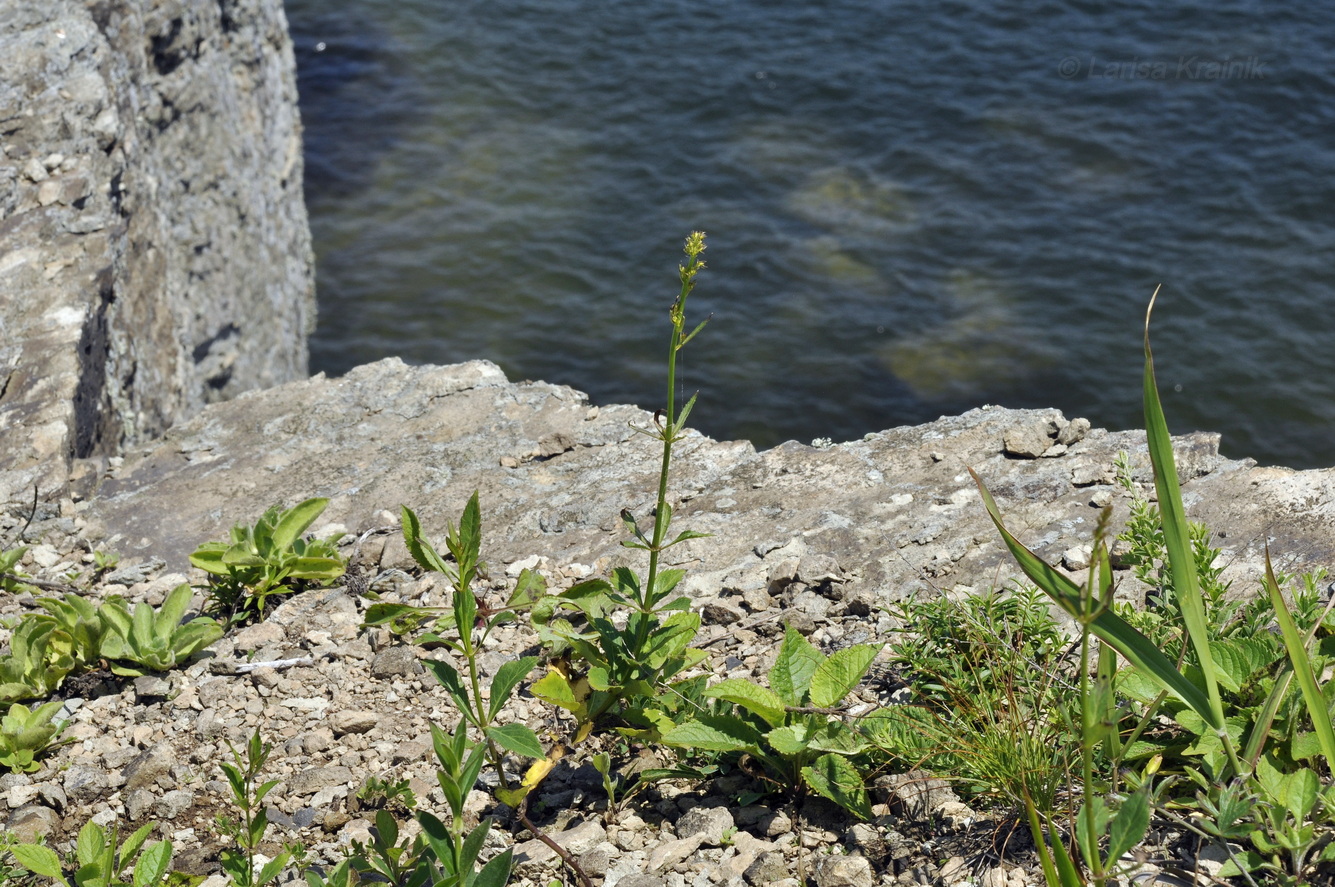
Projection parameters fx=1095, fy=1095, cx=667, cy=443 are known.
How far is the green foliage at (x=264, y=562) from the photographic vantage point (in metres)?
3.79

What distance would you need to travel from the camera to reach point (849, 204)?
14.3 metres

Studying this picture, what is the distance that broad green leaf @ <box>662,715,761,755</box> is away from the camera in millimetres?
2682

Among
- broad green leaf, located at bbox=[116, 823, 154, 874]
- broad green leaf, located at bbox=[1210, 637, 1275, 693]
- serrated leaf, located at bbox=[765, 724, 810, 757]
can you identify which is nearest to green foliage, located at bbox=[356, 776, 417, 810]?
broad green leaf, located at bbox=[116, 823, 154, 874]

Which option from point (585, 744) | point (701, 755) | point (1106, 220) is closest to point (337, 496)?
point (585, 744)

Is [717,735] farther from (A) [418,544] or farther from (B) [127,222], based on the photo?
(B) [127,222]

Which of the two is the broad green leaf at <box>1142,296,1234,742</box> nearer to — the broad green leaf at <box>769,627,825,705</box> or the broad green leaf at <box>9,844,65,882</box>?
the broad green leaf at <box>769,627,825,705</box>

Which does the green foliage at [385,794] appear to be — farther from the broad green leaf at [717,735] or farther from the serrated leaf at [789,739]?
the serrated leaf at [789,739]

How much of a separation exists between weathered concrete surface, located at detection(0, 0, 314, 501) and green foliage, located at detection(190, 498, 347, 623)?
3.79ft

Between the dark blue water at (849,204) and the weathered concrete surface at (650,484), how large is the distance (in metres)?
6.97

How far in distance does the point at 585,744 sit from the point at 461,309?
36.5ft

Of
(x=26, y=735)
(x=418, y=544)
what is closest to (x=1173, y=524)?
(x=418, y=544)

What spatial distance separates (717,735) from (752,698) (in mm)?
126

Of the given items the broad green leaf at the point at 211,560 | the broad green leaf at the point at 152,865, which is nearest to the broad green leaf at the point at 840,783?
the broad green leaf at the point at 152,865

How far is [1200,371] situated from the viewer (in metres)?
12.2
